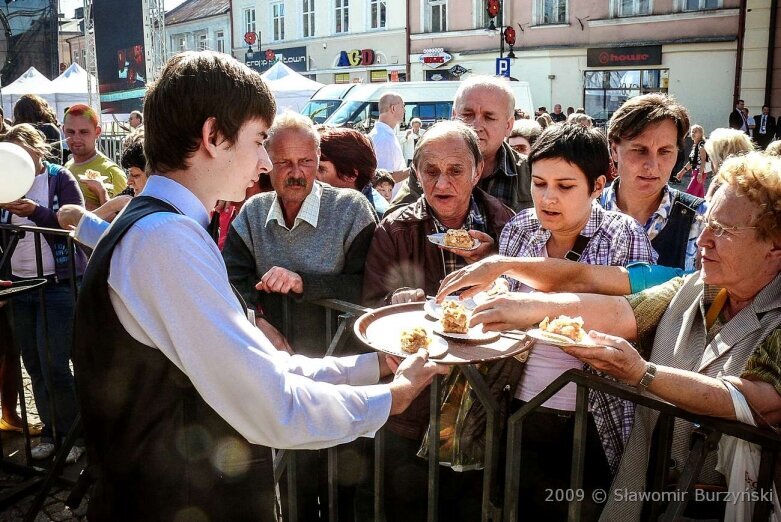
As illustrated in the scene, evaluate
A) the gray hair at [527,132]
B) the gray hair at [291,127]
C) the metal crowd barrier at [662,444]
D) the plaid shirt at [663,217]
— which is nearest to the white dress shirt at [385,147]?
the gray hair at [527,132]

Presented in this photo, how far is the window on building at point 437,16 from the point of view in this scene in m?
30.1

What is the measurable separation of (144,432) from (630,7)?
89.1ft

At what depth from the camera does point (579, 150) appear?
109 inches

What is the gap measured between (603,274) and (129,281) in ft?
5.69

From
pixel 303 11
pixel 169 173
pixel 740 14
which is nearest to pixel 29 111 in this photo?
pixel 169 173

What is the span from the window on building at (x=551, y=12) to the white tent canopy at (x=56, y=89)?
1760 cm

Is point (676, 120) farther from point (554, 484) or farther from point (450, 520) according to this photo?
point (450, 520)

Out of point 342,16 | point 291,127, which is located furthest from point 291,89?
point 342,16

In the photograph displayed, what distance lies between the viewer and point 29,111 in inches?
251

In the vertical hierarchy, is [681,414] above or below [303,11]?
below

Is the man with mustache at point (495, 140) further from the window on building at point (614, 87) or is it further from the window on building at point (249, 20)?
the window on building at point (249, 20)

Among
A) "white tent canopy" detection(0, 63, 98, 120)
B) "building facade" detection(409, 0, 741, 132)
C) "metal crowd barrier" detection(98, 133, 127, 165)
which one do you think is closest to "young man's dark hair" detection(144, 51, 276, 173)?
"metal crowd barrier" detection(98, 133, 127, 165)

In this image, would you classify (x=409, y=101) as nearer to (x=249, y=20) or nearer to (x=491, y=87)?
(x=491, y=87)

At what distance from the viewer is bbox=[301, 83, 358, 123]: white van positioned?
55.7 ft
